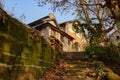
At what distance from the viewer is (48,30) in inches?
1341

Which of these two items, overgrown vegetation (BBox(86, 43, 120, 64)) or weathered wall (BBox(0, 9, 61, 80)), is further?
overgrown vegetation (BBox(86, 43, 120, 64))

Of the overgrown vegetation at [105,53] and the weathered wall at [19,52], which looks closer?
the weathered wall at [19,52]

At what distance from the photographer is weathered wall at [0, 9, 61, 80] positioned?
21.0ft

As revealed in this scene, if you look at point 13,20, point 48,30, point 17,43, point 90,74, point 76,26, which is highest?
point 48,30

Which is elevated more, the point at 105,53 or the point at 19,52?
the point at 105,53

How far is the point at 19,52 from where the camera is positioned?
299 inches

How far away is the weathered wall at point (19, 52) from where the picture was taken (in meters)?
6.41

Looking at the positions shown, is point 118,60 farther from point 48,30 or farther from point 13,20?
point 48,30

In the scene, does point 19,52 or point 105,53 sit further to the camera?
point 105,53

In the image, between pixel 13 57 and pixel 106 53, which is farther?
pixel 106 53

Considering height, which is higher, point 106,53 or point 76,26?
point 76,26

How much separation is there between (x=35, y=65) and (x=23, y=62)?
1521mm

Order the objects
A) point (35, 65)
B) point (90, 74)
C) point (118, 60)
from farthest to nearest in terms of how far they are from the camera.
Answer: point (118, 60)
point (90, 74)
point (35, 65)

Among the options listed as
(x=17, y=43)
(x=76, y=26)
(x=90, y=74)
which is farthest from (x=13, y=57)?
(x=76, y=26)
